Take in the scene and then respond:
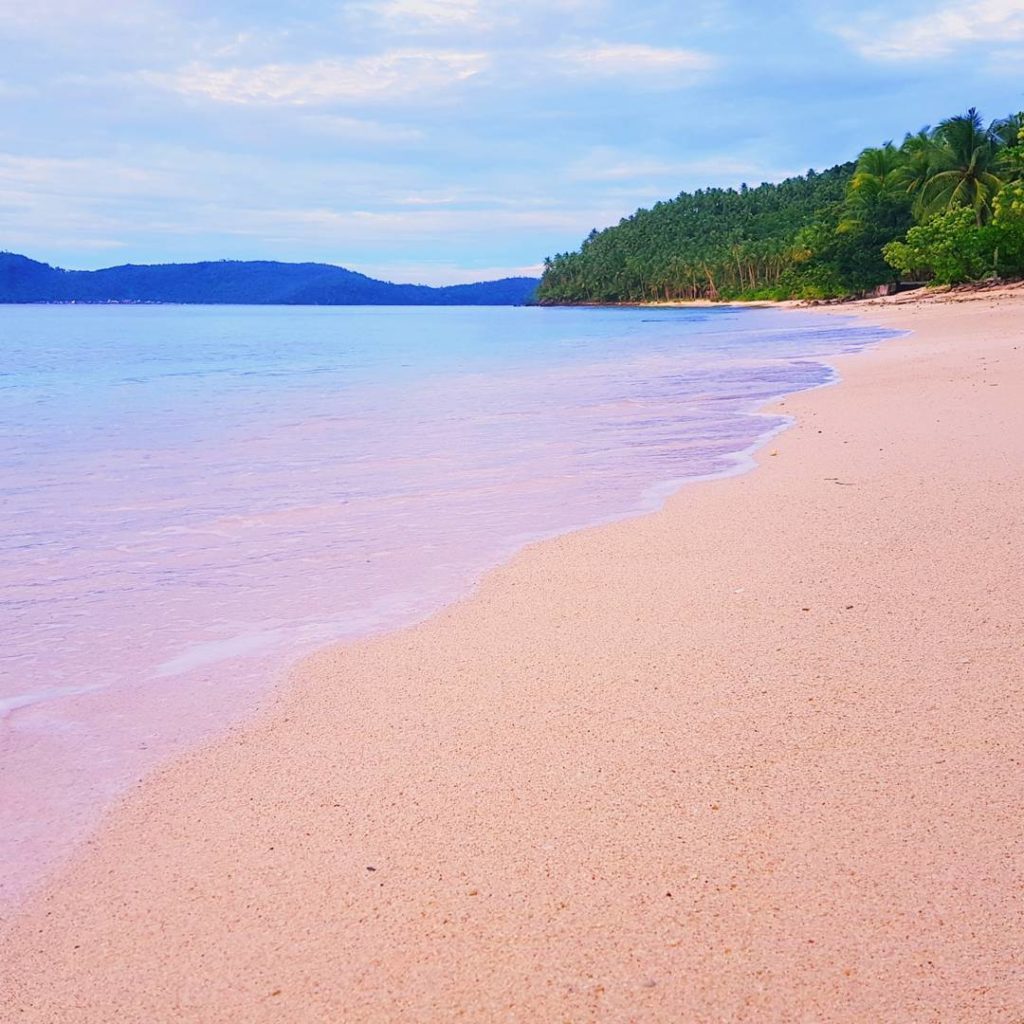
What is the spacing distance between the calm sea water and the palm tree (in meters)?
42.1

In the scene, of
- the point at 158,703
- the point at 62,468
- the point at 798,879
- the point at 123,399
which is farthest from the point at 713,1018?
the point at 123,399

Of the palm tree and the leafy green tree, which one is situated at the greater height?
the palm tree

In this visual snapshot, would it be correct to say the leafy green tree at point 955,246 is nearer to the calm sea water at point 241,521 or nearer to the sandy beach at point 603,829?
the calm sea water at point 241,521

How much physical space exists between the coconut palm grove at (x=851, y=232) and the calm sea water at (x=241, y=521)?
1348 inches

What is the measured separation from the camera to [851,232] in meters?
69.6

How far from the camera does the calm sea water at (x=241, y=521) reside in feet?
12.4

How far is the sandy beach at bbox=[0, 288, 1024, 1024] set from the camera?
2184 millimetres

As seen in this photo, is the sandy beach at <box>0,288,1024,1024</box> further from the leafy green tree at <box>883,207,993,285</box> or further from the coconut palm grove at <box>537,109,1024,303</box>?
the leafy green tree at <box>883,207,993,285</box>

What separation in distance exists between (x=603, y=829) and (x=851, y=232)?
242ft

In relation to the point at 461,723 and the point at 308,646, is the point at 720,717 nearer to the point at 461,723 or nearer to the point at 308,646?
the point at 461,723

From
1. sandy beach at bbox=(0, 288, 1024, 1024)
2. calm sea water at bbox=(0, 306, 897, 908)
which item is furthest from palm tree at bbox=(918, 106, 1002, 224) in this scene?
sandy beach at bbox=(0, 288, 1024, 1024)

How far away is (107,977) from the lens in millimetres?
2285

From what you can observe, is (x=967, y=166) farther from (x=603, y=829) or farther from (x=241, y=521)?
(x=603, y=829)

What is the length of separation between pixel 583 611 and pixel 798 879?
2249 mm
